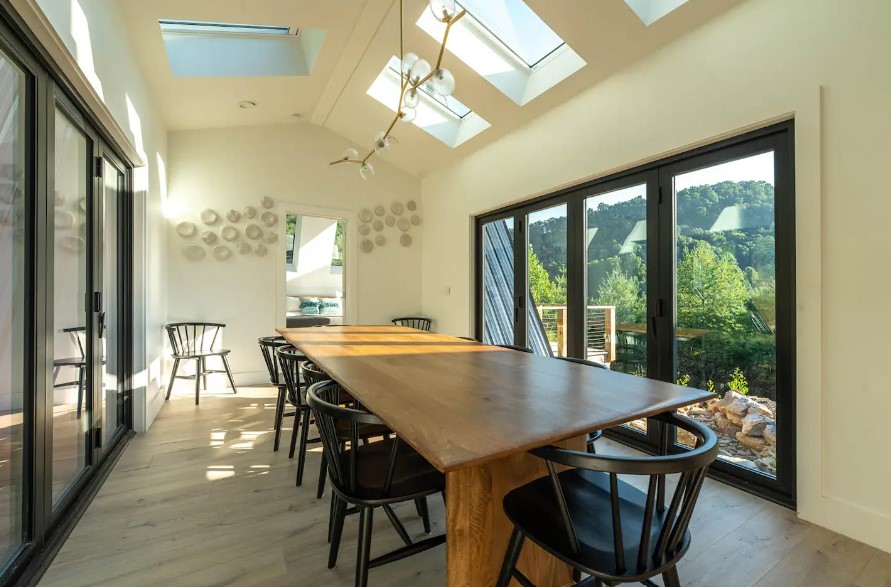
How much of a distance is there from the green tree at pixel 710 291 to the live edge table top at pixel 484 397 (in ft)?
3.90

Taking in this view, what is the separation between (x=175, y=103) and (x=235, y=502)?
3.69 meters

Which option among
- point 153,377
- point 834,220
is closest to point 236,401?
point 153,377

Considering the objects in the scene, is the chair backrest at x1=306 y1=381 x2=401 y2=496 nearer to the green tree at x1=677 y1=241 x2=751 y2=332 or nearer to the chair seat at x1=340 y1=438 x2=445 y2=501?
the chair seat at x1=340 y1=438 x2=445 y2=501

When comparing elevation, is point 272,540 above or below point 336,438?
below

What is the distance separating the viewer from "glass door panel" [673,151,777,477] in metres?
2.39

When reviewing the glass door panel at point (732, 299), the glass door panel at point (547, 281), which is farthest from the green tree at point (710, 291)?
the glass door panel at point (547, 281)

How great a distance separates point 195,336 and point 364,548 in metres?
4.07

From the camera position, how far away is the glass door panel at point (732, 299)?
239 centimetres

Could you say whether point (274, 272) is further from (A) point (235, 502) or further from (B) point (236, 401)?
(A) point (235, 502)

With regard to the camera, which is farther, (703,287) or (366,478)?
(703,287)

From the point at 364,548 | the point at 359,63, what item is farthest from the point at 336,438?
the point at 359,63

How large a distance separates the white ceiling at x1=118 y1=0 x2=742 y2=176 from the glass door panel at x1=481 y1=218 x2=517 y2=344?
0.94 metres

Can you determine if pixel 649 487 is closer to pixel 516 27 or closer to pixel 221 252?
pixel 516 27

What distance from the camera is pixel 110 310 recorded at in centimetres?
286
